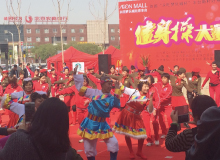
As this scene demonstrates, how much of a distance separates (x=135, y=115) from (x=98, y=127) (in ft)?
3.80

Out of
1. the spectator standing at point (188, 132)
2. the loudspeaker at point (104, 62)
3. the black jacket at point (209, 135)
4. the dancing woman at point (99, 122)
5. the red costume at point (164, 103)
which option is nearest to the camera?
the black jacket at point (209, 135)

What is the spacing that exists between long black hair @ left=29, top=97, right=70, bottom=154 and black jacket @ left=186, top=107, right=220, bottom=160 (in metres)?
0.95

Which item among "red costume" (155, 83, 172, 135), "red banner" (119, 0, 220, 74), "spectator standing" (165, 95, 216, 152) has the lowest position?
"red costume" (155, 83, 172, 135)

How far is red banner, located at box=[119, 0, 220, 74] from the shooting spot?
2459 cm

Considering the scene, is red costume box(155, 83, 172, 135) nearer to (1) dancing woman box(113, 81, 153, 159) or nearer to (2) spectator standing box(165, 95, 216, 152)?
(1) dancing woman box(113, 81, 153, 159)

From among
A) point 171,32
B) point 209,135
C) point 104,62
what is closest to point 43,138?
point 209,135

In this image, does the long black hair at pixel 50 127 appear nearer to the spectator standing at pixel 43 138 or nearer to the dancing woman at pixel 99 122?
the spectator standing at pixel 43 138

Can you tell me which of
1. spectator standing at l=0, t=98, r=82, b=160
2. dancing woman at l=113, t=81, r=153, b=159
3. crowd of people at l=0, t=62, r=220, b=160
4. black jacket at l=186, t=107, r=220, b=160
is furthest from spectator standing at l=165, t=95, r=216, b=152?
dancing woman at l=113, t=81, r=153, b=159

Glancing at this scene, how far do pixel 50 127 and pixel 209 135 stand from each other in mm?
1082

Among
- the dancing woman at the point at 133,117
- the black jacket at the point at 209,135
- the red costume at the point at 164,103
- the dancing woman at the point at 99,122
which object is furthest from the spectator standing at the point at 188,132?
the red costume at the point at 164,103

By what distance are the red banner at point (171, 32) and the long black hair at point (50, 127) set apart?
23030 mm

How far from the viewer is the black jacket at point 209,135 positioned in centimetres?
241

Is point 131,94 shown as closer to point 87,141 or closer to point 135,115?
point 135,115

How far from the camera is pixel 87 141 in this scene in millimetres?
5918
